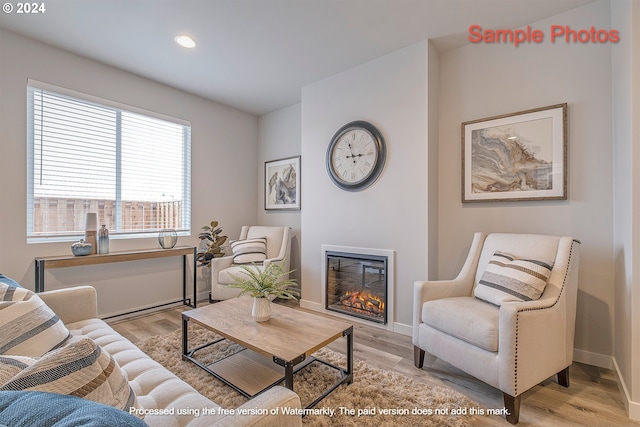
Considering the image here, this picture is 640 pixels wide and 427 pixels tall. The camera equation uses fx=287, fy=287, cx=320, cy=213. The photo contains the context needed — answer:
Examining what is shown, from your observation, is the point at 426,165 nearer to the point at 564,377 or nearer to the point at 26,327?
the point at 564,377

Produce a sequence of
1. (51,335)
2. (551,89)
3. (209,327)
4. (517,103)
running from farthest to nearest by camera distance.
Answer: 1. (517,103)
2. (551,89)
3. (209,327)
4. (51,335)

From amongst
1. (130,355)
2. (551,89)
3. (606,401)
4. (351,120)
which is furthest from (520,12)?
(130,355)

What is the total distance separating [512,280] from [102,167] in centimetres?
395

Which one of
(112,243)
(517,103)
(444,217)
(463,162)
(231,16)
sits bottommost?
(112,243)

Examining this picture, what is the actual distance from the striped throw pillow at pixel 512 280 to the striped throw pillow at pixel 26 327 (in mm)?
2415

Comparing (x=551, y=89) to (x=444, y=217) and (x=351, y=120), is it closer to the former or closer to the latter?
(x=444, y=217)

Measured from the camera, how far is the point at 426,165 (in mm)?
2660

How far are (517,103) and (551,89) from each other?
238 mm

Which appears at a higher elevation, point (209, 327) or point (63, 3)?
point (63, 3)

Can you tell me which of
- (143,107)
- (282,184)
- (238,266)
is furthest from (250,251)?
(143,107)

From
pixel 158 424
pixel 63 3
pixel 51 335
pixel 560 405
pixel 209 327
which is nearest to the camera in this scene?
pixel 158 424

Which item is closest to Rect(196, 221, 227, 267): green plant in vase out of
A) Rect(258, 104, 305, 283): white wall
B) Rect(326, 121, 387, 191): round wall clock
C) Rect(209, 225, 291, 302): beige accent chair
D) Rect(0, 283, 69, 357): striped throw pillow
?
Rect(209, 225, 291, 302): beige accent chair

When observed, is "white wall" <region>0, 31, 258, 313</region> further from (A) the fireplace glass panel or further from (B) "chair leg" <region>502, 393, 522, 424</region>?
(B) "chair leg" <region>502, 393, 522, 424</region>

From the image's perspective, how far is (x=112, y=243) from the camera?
3.13 m
